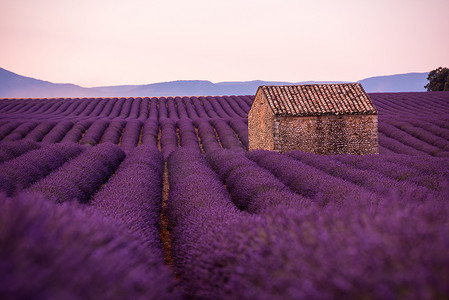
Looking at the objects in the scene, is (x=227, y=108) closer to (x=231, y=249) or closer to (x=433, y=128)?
(x=433, y=128)

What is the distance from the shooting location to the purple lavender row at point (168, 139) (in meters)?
18.7

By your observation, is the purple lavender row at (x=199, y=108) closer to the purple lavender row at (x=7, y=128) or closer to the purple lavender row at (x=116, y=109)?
the purple lavender row at (x=116, y=109)

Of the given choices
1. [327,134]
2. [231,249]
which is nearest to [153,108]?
[327,134]

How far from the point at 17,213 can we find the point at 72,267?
0.36 metres

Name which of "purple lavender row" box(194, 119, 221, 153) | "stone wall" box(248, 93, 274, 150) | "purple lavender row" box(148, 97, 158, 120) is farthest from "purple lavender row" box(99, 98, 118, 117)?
"stone wall" box(248, 93, 274, 150)

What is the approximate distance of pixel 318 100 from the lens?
14.8 meters

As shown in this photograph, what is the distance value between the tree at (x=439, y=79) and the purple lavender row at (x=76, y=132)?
49.8 meters

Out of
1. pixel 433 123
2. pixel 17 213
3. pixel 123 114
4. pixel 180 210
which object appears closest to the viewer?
pixel 17 213

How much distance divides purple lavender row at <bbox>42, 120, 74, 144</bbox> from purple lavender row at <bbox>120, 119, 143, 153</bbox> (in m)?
3.94

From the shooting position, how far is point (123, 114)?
33469 millimetres

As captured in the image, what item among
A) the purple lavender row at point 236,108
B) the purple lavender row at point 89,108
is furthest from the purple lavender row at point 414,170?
the purple lavender row at point 89,108

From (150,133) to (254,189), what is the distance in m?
17.8

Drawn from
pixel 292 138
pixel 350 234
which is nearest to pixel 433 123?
pixel 292 138

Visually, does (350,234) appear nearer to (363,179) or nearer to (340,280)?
(340,280)
